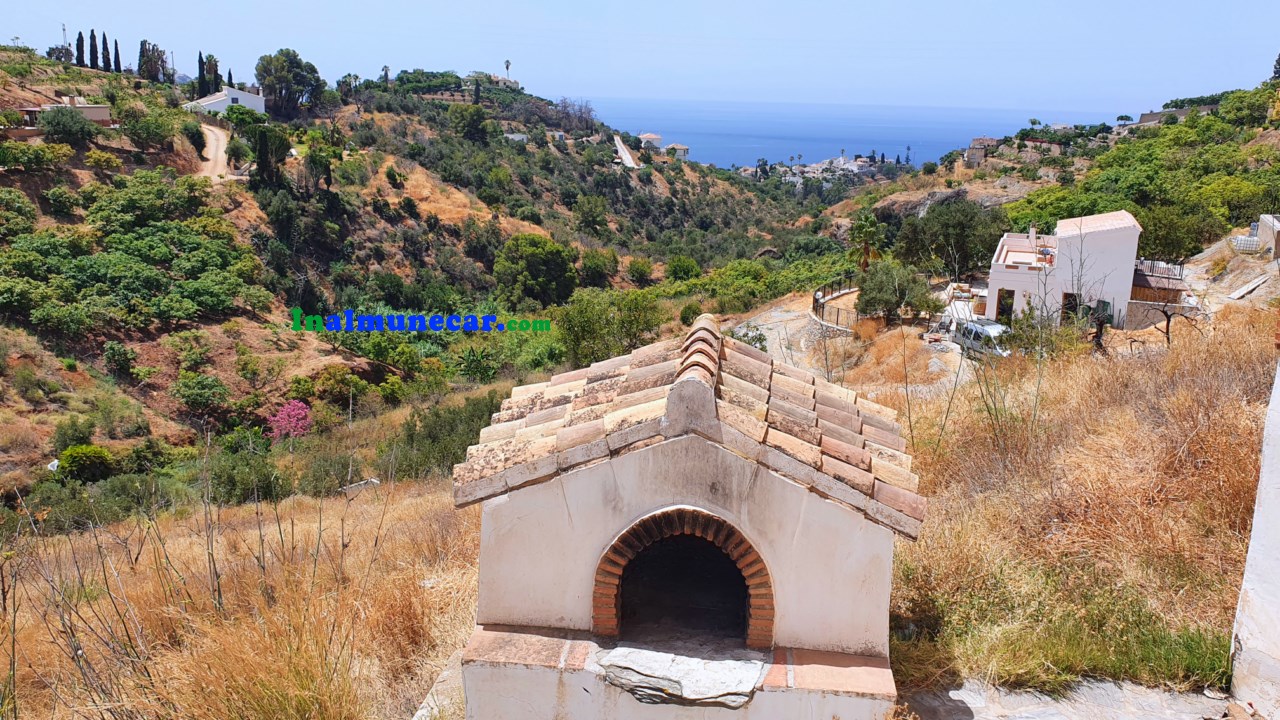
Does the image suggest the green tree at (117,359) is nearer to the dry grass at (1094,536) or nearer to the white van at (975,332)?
the white van at (975,332)

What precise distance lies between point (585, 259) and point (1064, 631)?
43963mm

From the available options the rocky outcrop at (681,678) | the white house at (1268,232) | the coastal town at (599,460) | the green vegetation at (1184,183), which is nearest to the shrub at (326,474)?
the coastal town at (599,460)

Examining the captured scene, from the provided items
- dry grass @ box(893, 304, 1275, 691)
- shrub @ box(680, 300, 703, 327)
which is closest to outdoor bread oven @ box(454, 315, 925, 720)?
dry grass @ box(893, 304, 1275, 691)

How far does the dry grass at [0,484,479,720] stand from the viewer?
4484 millimetres

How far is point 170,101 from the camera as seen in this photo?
1924 inches

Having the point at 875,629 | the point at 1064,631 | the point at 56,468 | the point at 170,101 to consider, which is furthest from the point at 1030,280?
the point at 170,101

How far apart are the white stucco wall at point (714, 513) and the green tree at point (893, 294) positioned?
24.3 metres

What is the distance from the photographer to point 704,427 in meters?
4.22

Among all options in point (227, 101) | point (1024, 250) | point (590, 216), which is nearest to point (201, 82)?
point (227, 101)

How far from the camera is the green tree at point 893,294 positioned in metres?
27.8

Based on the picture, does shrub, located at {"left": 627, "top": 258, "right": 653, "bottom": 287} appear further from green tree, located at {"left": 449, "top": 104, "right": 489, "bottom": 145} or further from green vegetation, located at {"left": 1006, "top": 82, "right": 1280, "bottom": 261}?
green tree, located at {"left": 449, "top": 104, "right": 489, "bottom": 145}

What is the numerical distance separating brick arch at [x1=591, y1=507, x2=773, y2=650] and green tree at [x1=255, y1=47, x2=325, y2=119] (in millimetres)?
65328

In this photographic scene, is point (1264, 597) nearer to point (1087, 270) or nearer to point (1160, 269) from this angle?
point (1087, 270)

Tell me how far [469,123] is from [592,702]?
212 feet
